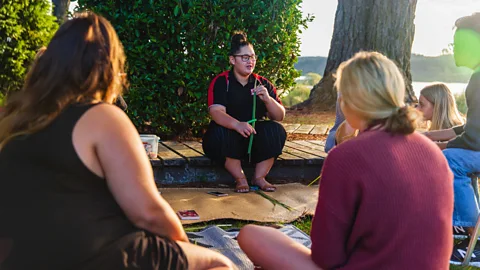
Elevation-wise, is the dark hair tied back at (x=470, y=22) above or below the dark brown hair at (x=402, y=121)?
above

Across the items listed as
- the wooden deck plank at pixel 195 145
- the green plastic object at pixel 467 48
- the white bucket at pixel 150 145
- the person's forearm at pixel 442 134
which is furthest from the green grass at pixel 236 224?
the green plastic object at pixel 467 48

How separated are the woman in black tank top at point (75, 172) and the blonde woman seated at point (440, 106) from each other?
107 inches

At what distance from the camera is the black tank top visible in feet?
5.57

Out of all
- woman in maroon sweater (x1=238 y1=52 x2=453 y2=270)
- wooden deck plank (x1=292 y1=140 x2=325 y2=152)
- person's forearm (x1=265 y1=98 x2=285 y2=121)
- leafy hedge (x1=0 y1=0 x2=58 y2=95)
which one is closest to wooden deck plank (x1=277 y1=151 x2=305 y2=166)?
person's forearm (x1=265 y1=98 x2=285 y2=121)

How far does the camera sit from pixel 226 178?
5.09 metres

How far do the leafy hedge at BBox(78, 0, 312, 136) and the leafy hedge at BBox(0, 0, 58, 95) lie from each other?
59 cm

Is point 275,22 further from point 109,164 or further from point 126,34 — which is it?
point 109,164

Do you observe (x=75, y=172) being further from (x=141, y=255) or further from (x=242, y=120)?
(x=242, y=120)

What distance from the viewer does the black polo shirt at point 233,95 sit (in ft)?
15.6

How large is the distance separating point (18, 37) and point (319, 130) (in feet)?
14.0

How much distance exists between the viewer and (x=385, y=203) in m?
1.81

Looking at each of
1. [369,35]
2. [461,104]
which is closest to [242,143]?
[369,35]

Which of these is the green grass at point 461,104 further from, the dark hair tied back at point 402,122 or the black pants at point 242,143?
the dark hair tied back at point 402,122

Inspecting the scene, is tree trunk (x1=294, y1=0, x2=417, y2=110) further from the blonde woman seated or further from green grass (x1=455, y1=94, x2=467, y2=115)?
the blonde woman seated
